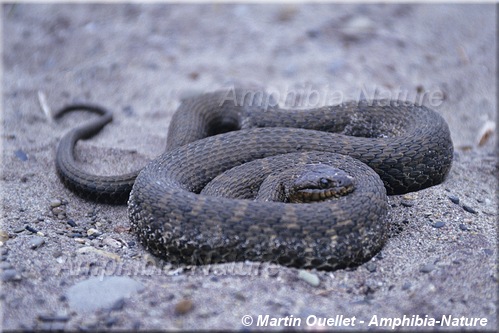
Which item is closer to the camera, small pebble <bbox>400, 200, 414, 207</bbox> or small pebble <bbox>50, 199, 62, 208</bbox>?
small pebble <bbox>400, 200, 414, 207</bbox>

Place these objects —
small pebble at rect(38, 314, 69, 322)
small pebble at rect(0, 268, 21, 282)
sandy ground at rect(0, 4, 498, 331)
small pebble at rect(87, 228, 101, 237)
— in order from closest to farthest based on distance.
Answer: small pebble at rect(38, 314, 69, 322), sandy ground at rect(0, 4, 498, 331), small pebble at rect(0, 268, 21, 282), small pebble at rect(87, 228, 101, 237)

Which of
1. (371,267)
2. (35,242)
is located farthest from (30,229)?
(371,267)

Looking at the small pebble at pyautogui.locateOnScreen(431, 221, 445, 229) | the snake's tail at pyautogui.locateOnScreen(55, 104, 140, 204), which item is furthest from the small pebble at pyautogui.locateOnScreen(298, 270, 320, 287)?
the snake's tail at pyautogui.locateOnScreen(55, 104, 140, 204)

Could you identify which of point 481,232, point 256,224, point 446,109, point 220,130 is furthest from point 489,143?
point 256,224

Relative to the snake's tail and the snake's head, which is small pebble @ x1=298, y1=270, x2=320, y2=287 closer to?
the snake's head

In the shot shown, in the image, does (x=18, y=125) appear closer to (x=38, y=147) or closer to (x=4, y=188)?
(x=38, y=147)

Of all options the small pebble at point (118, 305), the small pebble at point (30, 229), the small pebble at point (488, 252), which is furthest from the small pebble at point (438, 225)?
the small pebble at point (30, 229)
